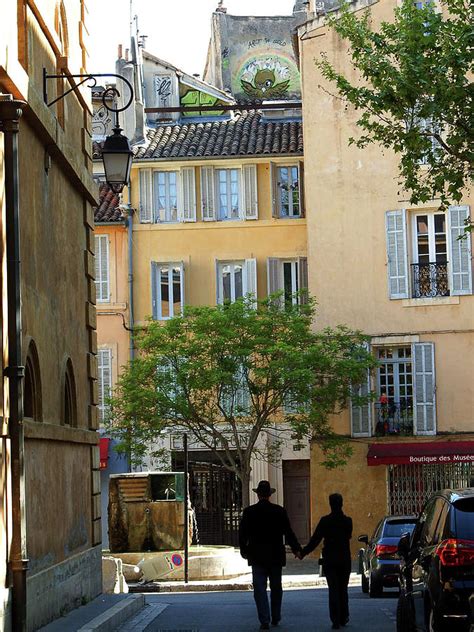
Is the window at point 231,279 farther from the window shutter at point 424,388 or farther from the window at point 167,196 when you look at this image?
the window shutter at point 424,388

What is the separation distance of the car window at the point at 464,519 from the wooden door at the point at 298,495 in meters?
29.7

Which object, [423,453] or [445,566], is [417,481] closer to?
[423,453]

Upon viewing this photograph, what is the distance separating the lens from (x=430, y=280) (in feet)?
131

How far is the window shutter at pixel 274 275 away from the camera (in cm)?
4297

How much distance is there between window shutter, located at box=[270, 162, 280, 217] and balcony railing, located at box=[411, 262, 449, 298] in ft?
17.1

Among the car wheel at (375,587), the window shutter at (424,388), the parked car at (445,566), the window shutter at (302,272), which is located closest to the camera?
the parked car at (445,566)

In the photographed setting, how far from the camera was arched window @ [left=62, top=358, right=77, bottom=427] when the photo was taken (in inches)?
771

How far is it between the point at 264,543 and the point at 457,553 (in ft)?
17.8

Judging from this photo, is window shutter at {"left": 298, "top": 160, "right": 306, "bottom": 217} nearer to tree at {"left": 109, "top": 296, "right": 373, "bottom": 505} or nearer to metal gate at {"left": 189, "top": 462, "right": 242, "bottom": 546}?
tree at {"left": 109, "top": 296, "right": 373, "bottom": 505}

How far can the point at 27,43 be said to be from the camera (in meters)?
16.6

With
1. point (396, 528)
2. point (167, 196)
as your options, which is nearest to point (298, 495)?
point (167, 196)

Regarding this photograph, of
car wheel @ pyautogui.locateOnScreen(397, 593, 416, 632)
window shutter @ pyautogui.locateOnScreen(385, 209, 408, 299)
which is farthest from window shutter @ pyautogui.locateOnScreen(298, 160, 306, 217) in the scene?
car wheel @ pyautogui.locateOnScreen(397, 593, 416, 632)

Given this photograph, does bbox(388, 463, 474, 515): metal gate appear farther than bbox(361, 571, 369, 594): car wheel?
Yes

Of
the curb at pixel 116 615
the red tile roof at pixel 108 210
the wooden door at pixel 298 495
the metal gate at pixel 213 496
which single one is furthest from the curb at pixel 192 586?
the red tile roof at pixel 108 210
